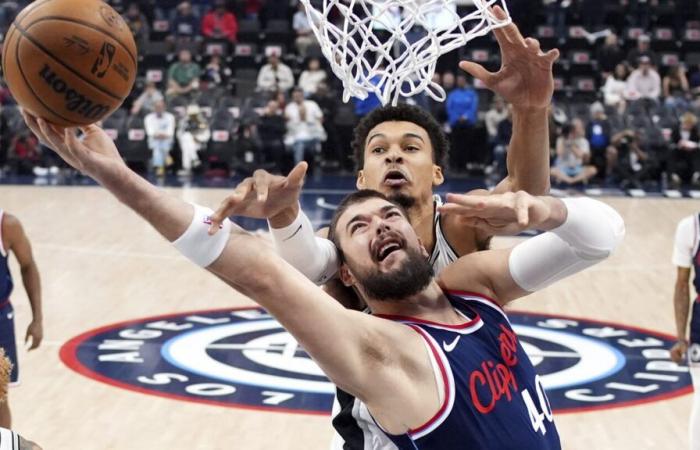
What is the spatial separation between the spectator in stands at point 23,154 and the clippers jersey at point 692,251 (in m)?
13.9

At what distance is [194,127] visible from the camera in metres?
17.8

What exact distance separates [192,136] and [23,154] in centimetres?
276

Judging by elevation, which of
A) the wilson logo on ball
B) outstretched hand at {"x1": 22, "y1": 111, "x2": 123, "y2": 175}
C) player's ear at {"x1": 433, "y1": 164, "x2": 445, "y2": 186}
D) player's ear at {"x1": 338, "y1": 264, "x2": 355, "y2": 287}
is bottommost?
player's ear at {"x1": 338, "y1": 264, "x2": 355, "y2": 287}

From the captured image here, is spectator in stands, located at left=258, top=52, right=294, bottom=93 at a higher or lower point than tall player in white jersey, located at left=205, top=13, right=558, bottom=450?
lower

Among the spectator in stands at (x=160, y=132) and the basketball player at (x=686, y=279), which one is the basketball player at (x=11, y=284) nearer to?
the basketball player at (x=686, y=279)

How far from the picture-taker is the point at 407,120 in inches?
168

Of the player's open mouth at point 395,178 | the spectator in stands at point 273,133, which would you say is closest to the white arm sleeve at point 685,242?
the player's open mouth at point 395,178

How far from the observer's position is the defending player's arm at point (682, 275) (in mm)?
5953

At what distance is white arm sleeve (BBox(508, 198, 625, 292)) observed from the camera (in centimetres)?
323

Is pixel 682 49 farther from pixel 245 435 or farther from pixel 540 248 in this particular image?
pixel 540 248

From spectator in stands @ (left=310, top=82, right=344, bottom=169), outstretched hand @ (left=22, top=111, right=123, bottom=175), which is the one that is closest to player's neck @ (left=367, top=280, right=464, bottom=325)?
outstretched hand @ (left=22, top=111, right=123, bottom=175)

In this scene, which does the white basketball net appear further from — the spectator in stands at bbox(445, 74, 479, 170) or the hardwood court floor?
the spectator in stands at bbox(445, 74, 479, 170)

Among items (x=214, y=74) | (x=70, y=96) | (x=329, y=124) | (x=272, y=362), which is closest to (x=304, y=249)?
(x=70, y=96)

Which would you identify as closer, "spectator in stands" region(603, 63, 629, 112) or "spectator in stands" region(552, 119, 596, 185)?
"spectator in stands" region(552, 119, 596, 185)
